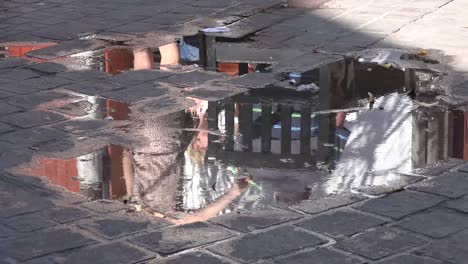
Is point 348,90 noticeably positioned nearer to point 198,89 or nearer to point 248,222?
point 198,89

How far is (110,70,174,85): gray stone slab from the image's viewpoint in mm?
7043

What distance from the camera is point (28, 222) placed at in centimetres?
440

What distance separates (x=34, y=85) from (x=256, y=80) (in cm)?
173

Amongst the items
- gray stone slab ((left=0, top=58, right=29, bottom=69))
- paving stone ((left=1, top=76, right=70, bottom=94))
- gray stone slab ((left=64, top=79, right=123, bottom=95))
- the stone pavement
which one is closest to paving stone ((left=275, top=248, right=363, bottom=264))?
the stone pavement

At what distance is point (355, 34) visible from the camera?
26.1 feet

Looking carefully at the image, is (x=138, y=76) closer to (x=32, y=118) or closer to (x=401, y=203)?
(x=32, y=118)

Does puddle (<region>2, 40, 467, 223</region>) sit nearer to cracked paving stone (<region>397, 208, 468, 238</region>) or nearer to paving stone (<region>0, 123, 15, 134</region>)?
paving stone (<region>0, 123, 15, 134</region>)

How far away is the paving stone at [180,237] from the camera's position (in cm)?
404

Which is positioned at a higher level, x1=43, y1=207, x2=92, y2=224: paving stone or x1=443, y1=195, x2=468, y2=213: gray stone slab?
x1=443, y1=195, x2=468, y2=213: gray stone slab

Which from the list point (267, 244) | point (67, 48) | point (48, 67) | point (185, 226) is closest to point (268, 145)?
point (185, 226)

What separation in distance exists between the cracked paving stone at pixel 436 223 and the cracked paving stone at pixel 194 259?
2.92 ft

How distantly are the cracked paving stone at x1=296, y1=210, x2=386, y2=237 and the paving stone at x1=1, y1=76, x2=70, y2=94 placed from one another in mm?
3297

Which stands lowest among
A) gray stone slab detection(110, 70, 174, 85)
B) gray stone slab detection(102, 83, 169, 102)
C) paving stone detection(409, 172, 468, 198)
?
paving stone detection(409, 172, 468, 198)

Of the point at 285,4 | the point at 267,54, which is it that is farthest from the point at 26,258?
the point at 285,4
